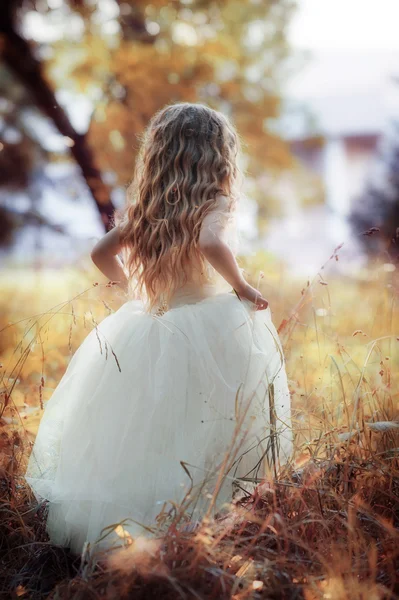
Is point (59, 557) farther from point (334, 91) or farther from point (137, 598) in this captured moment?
point (334, 91)

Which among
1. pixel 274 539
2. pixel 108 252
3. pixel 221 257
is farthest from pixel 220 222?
pixel 274 539

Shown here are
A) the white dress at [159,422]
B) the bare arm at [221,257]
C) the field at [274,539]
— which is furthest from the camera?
the bare arm at [221,257]

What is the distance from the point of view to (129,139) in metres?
4.99

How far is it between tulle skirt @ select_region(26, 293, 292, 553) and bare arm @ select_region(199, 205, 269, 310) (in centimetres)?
5

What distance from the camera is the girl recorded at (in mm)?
1705

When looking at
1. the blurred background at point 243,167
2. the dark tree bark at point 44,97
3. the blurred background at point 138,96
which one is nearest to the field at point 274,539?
the blurred background at point 243,167

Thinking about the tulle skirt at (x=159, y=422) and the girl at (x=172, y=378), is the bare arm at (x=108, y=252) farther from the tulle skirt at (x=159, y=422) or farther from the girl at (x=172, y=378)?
the tulle skirt at (x=159, y=422)

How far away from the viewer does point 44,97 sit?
459 cm

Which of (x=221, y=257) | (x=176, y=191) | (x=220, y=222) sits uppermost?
(x=176, y=191)

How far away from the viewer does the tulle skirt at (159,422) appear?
1.70 meters

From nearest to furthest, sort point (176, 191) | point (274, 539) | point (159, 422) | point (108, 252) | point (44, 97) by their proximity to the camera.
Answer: point (274, 539) < point (159, 422) < point (176, 191) < point (108, 252) < point (44, 97)

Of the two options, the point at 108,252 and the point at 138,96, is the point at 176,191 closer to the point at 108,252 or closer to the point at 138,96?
the point at 108,252

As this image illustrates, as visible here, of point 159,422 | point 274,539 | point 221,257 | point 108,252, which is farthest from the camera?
point 108,252

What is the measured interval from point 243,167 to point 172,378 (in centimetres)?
116
